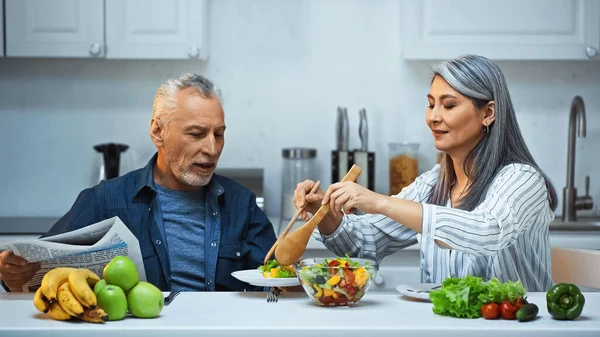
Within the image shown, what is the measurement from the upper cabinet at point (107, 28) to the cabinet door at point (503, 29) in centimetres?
89

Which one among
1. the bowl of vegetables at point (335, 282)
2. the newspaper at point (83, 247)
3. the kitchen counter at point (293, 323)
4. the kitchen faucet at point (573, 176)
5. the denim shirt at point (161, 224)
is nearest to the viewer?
the kitchen counter at point (293, 323)

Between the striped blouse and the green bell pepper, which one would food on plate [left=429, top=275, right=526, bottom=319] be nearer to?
the green bell pepper

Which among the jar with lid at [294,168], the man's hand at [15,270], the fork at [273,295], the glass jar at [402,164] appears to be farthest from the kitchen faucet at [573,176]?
the man's hand at [15,270]

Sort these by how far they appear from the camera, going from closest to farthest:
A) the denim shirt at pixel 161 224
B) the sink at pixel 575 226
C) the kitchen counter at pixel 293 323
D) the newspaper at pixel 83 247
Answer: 1. the kitchen counter at pixel 293 323
2. the newspaper at pixel 83 247
3. the denim shirt at pixel 161 224
4. the sink at pixel 575 226

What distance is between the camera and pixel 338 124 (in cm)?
370

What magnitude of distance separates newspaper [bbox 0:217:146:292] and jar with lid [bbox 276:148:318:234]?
1706 millimetres

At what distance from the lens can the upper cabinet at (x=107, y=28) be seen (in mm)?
3525

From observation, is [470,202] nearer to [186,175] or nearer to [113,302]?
[186,175]

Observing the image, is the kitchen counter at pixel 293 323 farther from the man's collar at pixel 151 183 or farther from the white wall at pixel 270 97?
the white wall at pixel 270 97

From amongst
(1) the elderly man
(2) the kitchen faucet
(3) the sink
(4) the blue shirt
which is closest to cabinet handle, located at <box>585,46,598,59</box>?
(2) the kitchen faucet

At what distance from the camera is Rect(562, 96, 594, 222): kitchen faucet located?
3.66m

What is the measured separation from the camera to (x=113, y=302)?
1.72m

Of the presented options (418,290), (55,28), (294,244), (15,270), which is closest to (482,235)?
(418,290)

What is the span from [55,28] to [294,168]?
3.74 feet
